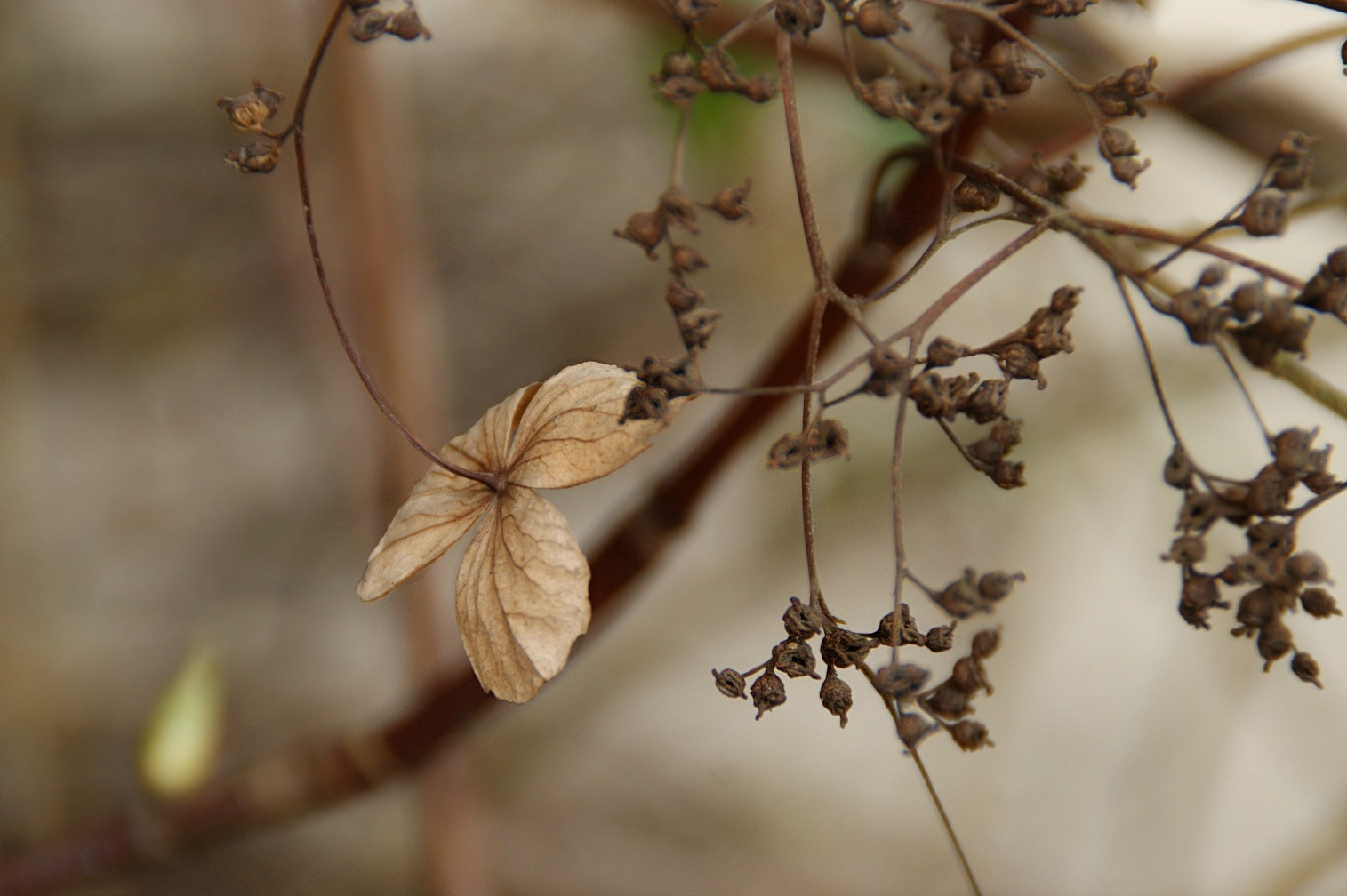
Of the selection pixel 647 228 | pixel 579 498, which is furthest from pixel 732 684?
pixel 579 498

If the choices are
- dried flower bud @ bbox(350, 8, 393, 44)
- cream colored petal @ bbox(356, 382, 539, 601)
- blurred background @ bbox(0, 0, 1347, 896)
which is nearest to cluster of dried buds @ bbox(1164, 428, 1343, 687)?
cream colored petal @ bbox(356, 382, 539, 601)

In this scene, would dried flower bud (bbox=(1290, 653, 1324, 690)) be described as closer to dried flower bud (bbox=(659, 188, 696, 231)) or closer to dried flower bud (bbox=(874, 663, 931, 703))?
dried flower bud (bbox=(874, 663, 931, 703))

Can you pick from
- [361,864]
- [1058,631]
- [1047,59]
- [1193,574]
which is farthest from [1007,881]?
[1047,59]

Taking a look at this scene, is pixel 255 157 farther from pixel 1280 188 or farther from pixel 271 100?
pixel 1280 188

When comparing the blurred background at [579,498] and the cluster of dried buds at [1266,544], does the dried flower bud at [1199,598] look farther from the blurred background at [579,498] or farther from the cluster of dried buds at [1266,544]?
the blurred background at [579,498]

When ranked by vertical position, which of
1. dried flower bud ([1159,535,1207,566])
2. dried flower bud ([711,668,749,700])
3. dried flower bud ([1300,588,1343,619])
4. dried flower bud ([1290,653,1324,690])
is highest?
dried flower bud ([1159,535,1207,566])

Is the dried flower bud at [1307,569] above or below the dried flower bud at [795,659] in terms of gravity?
above

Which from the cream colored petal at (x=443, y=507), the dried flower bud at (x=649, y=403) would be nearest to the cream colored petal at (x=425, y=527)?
the cream colored petal at (x=443, y=507)

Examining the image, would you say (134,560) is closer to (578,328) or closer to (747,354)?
(578,328)
